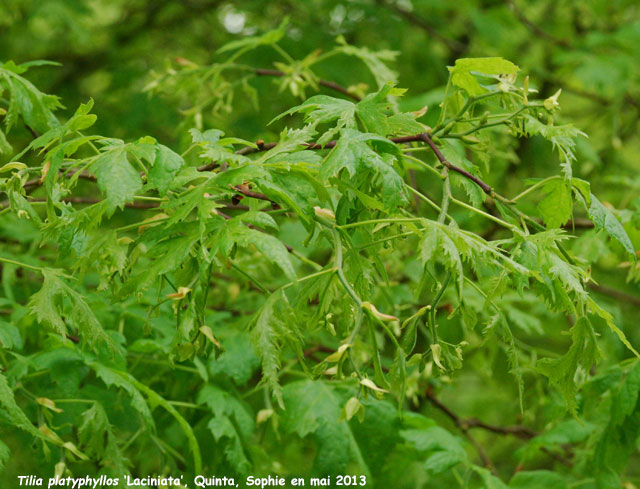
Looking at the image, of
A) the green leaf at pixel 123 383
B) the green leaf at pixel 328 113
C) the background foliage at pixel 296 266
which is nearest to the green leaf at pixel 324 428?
the background foliage at pixel 296 266

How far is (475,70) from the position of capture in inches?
60.7

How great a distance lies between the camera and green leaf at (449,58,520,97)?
150 centimetres

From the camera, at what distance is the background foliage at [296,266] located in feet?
4.21

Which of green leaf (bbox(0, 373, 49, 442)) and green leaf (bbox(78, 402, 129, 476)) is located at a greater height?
green leaf (bbox(0, 373, 49, 442))

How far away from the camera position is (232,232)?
1.22 metres

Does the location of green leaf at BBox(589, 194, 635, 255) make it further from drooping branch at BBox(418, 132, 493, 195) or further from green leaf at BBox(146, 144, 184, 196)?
green leaf at BBox(146, 144, 184, 196)

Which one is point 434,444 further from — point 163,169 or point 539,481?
point 163,169

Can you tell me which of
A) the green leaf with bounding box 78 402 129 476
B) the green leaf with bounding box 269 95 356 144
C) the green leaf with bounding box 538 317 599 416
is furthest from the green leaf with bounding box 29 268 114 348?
the green leaf with bounding box 538 317 599 416

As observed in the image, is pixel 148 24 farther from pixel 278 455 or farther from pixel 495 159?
pixel 278 455

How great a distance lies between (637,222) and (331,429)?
101cm

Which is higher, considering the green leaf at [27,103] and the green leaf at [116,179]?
the green leaf at [116,179]

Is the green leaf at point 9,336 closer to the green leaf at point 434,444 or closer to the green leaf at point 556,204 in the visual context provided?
the green leaf at point 434,444

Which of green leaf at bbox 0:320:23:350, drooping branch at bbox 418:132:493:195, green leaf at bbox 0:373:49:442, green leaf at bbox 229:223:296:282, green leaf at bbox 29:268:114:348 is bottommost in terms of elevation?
green leaf at bbox 0:320:23:350

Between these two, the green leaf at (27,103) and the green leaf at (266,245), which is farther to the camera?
the green leaf at (27,103)
